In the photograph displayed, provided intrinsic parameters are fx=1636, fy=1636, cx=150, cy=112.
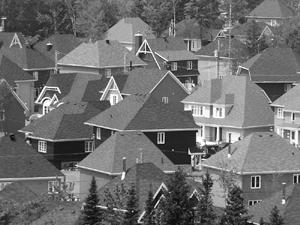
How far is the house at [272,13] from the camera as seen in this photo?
134500 millimetres

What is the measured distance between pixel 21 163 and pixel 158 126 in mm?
10920

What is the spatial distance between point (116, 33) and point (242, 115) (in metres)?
40.5

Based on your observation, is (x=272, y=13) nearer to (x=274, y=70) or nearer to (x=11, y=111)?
(x=274, y=70)

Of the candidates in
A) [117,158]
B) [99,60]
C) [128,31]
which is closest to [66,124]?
[117,158]

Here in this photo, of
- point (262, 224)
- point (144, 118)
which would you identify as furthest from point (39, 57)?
point (262, 224)

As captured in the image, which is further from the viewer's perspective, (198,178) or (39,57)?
(39,57)

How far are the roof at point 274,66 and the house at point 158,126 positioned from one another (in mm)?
19342

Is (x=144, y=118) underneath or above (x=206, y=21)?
underneath

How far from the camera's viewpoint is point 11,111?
8888 cm

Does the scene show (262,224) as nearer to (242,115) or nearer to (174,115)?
(174,115)

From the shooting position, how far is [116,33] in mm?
125875

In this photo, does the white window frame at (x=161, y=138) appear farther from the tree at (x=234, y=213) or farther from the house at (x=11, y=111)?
the tree at (x=234, y=213)

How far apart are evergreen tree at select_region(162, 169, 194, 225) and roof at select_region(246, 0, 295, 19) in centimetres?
8279

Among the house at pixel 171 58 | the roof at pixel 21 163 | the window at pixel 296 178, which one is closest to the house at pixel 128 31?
the house at pixel 171 58
